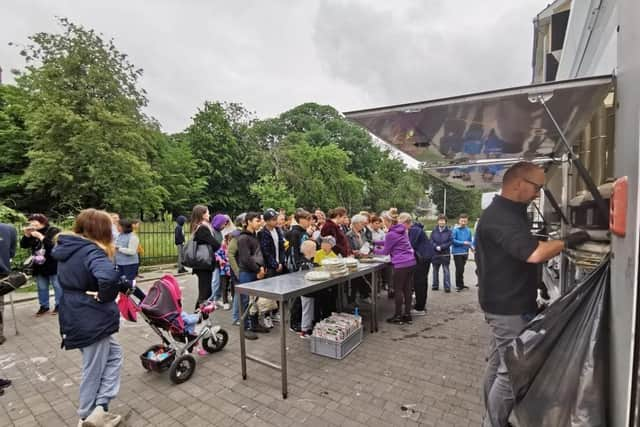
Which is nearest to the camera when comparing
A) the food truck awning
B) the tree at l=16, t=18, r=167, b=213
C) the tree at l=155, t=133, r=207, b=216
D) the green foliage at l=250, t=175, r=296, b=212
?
the food truck awning

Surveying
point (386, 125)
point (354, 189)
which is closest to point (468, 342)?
point (386, 125)

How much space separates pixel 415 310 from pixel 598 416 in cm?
435

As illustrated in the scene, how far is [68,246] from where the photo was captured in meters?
2.38

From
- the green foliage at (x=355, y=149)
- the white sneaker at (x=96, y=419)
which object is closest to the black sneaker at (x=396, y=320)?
the white sneaker at (x=96, y=419)

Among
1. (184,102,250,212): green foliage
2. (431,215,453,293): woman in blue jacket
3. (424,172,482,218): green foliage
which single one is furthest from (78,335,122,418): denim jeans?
(424,172,482,218): green foliage

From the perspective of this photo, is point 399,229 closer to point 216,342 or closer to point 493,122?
point 493,122

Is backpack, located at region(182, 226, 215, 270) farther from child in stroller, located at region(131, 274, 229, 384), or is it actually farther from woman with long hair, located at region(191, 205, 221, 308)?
child in stroller, located at region(131, 274, 229, 384)

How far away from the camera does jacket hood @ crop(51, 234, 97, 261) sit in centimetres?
237

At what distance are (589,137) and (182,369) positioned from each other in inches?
203

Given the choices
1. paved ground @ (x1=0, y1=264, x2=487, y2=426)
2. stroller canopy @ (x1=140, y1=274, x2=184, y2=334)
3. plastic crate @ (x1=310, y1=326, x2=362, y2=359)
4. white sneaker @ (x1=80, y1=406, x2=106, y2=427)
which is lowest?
paved ground @ (x1=0, y1=264, x2=487, y2=426)

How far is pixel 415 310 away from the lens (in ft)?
18.6

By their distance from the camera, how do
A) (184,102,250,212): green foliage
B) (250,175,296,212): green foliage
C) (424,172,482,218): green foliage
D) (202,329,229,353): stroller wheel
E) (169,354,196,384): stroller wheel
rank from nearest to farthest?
(169,354,196,384): stroller wheel < (202,329,229,353): stroller wheel < (250,175,296,212): green foliage < (184,102,250,212): green foliage < (424,172,482,218): green foliage

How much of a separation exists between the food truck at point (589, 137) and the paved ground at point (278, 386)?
1.54 meters

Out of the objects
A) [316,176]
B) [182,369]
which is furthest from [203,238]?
[316,176]
